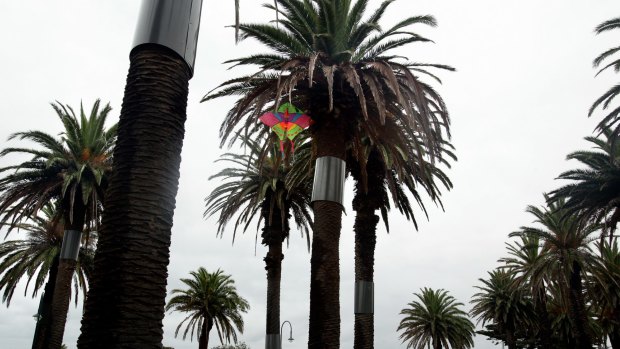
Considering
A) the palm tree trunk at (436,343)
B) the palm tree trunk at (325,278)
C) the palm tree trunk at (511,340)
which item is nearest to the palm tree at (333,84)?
the palm tree trunk at (325,278)

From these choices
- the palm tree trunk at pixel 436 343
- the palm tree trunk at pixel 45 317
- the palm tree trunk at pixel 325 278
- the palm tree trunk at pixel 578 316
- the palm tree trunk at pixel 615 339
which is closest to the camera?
the palm tree trunk at pixel 325 278

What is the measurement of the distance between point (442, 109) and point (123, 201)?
10414 mm

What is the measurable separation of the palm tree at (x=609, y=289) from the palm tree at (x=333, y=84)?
2718 centimetres

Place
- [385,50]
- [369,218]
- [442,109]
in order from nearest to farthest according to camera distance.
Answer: [442,109]
[385,50]
[369,218]

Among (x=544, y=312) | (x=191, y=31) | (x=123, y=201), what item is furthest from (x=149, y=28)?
(x=544, y=312)

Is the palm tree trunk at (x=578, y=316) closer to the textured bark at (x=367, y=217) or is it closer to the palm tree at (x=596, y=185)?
the palm tree at (x=596, y=185)

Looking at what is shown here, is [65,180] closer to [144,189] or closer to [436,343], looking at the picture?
[144,189]

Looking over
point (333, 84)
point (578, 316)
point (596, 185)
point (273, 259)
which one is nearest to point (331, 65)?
point (333, 84)

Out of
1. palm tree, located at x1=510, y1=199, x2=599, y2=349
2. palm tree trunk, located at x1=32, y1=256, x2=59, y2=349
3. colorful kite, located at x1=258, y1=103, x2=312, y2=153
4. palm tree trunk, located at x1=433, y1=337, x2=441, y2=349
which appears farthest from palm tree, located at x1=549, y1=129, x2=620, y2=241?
palm tree trunk, located at x1=433, y1=337, x2=441, y2=349

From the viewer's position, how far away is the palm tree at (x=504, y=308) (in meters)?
50.0

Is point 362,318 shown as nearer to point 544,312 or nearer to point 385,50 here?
point 385,50

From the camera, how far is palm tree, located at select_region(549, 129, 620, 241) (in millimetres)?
26453

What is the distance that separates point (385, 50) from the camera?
46.9ft

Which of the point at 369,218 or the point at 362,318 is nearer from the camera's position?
the point at 362,318
